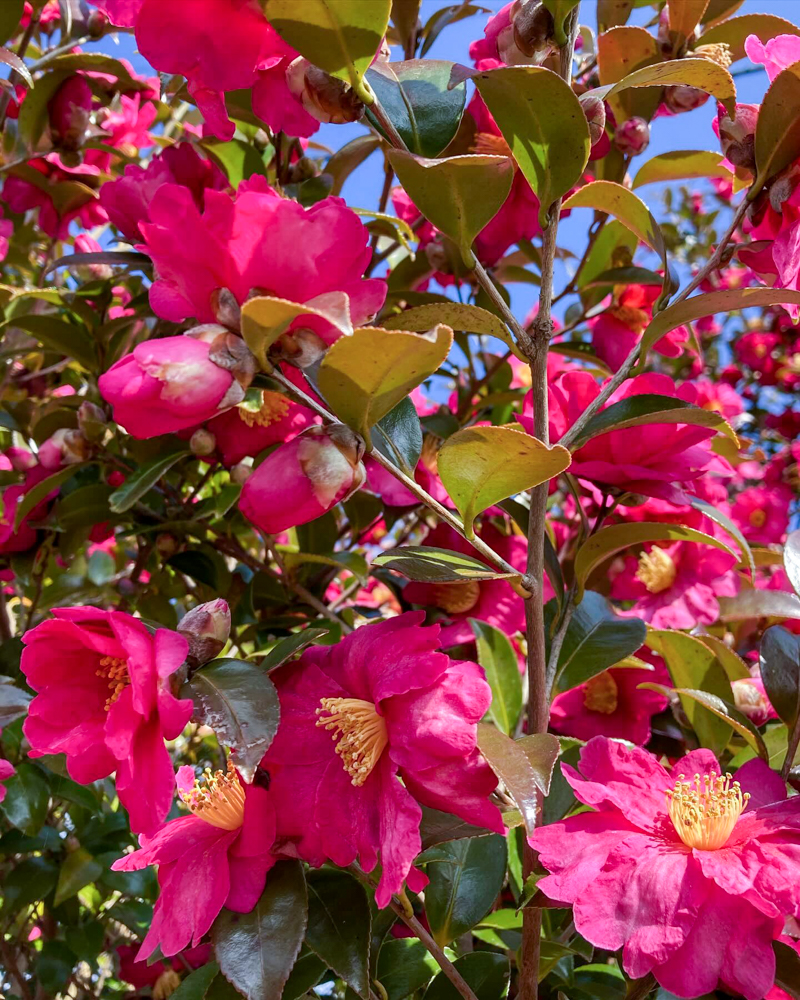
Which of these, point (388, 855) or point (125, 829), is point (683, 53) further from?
point (125, 829)

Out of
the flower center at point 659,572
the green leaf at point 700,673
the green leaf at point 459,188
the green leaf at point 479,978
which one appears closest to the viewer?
the green leaf at point 459,188

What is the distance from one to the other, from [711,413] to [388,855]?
39 centimetres

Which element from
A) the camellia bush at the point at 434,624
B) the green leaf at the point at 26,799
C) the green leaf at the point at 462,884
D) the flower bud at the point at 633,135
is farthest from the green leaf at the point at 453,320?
the green leaf at the point at 26,799

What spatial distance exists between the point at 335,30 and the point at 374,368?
23cm

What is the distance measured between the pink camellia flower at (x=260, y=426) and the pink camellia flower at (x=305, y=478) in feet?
1.47

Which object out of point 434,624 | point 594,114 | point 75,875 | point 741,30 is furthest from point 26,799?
point 741,30

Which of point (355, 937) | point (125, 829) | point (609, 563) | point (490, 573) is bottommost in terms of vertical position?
point (125, 829)

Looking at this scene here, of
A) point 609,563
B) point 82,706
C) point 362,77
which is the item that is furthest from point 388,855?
point 609,563

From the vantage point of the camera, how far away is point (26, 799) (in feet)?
3.55

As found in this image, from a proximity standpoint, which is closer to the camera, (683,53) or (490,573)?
(490,573)

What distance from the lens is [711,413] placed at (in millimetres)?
687

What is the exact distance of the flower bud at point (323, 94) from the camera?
0.62m

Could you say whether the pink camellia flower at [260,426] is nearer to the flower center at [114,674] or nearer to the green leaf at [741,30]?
the flower center at [114,674]

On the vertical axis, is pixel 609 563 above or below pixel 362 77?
below
